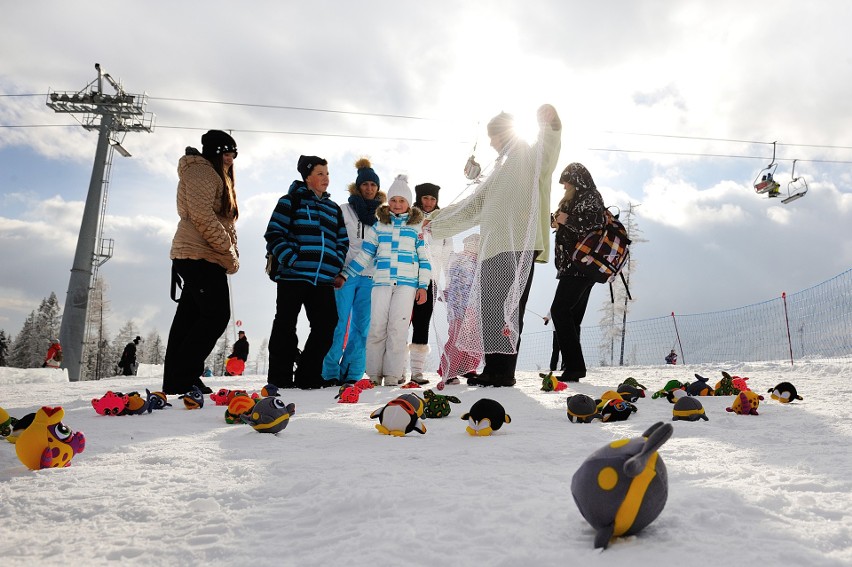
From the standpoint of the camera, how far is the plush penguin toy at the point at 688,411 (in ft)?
9.02

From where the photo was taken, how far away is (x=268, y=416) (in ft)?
8.21

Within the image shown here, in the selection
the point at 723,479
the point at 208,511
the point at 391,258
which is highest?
the point at 391,258

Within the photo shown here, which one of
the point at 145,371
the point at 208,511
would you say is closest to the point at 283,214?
the point at 208,511

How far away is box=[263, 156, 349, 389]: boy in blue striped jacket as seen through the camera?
207 inches

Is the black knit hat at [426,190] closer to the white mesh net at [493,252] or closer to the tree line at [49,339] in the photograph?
the white mesh net at [493,252]

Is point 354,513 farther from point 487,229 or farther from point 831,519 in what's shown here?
point 487,229

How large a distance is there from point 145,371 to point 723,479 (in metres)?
16.2

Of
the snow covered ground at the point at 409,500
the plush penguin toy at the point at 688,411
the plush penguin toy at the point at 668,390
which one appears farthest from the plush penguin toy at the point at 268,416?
the plush penguin toy at the point at 668,390

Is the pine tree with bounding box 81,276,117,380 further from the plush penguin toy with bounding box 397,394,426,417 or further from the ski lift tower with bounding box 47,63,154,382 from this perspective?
the plush penguin toy with bounding box 397,394,426,417

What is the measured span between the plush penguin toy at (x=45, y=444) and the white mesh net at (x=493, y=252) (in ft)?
10.6

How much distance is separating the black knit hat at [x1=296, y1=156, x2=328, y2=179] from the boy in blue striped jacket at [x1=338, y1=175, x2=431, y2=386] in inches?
30.8

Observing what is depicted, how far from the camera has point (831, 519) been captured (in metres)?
1.19

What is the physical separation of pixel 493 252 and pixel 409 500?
3584 millimetres

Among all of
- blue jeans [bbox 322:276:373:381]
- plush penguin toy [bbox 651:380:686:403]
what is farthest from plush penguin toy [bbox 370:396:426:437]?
blue jeans [bbox 322:276:373:381]
